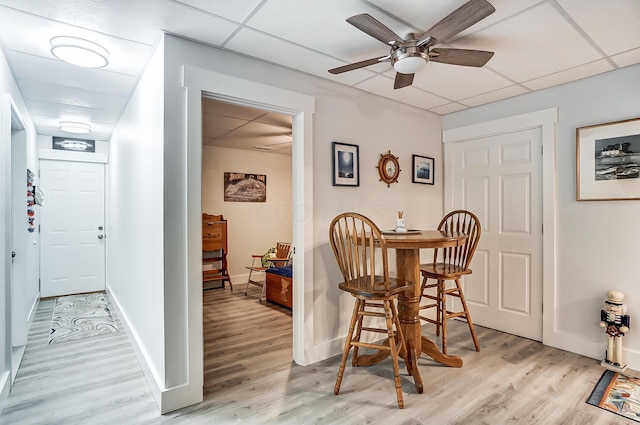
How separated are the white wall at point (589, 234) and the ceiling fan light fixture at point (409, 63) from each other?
72.5 inches

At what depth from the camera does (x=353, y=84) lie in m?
3.04

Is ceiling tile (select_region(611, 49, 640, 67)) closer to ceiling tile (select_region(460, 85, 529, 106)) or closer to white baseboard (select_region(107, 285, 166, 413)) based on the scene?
ceiling tile (select_region(460, 85, 529, 106))

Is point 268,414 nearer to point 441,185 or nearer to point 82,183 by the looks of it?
point 441,185

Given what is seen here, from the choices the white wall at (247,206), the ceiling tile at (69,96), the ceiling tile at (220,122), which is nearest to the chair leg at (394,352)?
the ceiling tile at (220,122)

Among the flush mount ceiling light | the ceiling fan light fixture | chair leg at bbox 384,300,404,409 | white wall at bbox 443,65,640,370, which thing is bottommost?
chair leg at bbox 384,300,404,409

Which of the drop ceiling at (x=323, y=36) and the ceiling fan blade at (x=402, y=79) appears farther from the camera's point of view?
the ceiling fan blade at (x=402, y=79)

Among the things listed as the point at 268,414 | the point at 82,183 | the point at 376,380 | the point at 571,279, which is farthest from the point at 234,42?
the point at 82,183

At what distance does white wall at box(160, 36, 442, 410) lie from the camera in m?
2.18

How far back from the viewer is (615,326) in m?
2.65

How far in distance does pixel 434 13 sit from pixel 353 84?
3.77 feet

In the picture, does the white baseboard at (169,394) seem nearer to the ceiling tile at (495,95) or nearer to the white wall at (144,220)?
the white wall at (144,220)

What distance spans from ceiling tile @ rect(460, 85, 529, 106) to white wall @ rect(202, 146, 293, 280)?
3.80m

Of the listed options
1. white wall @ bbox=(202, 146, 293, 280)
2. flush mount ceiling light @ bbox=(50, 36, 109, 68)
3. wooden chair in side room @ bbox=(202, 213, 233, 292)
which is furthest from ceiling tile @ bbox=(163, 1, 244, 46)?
white wall @ bbox=(202, 146, 293, 280)

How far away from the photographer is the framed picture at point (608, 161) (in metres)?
2.68
